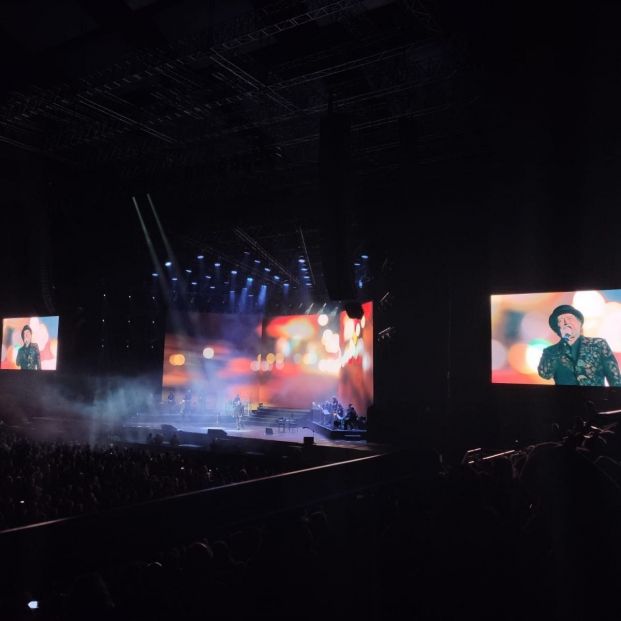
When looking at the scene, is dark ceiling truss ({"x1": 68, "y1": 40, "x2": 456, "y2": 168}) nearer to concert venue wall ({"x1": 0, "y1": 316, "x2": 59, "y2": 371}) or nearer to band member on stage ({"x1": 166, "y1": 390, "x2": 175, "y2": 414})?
concert venue wall ({"x1": 0, "y1": 316, "x2": 59, "y2": 371})

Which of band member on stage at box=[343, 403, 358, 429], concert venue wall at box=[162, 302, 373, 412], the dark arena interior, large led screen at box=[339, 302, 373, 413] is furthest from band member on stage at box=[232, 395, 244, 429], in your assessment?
band member on stage at box=[343, 403, 358, 429]

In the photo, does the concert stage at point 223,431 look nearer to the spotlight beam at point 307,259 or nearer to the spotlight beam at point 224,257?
the spotlight beam at point 307,259

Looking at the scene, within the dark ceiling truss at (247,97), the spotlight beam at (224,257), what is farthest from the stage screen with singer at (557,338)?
the spotlight beam at (224,257)

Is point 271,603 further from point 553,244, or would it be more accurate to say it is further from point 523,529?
point 553,244

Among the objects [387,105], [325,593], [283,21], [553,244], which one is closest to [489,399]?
[553,244]

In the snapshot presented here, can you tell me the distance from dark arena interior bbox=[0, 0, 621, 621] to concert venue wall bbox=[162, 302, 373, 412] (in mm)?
1664

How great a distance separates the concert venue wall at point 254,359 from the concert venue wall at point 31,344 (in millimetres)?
3830

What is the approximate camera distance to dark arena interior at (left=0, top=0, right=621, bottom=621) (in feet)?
8.54

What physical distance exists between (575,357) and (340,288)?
459 centimetres

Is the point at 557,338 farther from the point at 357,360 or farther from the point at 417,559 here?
the point at 417,559

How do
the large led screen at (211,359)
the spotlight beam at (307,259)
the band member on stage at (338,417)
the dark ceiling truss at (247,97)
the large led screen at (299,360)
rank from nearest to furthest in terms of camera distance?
the dark ceiling truss at (247,97), the band member on stage at (338,417), the spotlight beam at (307,259), the large led screen at (299,360), the large led screen at (211,359)

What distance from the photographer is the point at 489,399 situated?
1035 centimetres

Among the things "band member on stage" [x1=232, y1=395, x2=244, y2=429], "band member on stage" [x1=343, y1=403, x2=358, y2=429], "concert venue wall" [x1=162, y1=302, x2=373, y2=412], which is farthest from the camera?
"concert venue wall" [x1=162, y1=302, x2=373, y2=412]

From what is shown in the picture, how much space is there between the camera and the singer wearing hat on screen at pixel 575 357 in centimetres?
911
